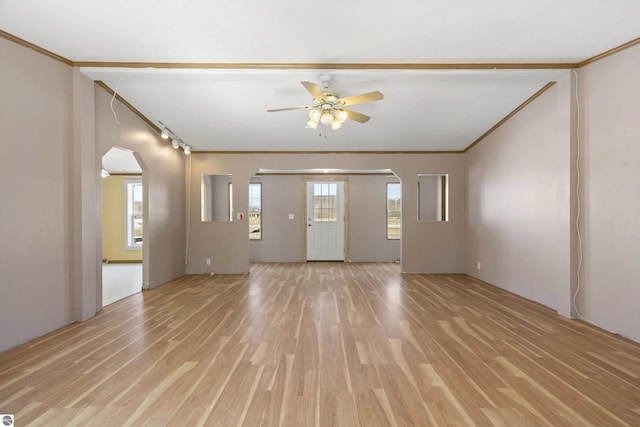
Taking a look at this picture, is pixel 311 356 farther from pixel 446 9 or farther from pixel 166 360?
pixel 446 9

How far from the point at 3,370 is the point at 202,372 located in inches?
59.3

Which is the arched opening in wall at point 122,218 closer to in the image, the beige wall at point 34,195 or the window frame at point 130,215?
the window frame at point 130,215

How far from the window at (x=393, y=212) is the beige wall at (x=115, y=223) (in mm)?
6486

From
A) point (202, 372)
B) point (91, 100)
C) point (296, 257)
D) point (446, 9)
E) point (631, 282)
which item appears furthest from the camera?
point (296, 257)

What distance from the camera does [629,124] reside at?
2930mm

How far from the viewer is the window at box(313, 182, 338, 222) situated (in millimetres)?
8055

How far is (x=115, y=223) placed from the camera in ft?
25.8

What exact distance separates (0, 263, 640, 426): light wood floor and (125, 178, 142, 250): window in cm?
456

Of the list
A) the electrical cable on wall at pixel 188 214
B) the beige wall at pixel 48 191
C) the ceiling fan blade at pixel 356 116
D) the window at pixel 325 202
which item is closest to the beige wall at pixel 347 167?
the electrical cable on wall at pixel 188 214

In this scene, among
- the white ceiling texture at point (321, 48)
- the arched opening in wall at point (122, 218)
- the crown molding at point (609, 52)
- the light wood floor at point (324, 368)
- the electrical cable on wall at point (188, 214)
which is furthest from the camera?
the arched opening in wall at point (122, 218)

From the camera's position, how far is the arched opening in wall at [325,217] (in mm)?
7992

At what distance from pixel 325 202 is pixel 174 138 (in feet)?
12.9

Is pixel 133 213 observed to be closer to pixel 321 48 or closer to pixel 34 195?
pixel 34 195

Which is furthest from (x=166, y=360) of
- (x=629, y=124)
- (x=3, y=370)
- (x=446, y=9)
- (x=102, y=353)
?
(x=629, y=124)
